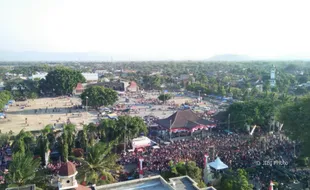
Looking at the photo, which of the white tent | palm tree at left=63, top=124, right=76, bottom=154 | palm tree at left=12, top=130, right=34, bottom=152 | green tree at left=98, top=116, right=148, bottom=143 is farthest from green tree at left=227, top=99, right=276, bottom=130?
palm tree at left=12, top=130, right=34, bottom=152

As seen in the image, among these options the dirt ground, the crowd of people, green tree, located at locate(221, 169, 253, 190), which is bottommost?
the dirt ground

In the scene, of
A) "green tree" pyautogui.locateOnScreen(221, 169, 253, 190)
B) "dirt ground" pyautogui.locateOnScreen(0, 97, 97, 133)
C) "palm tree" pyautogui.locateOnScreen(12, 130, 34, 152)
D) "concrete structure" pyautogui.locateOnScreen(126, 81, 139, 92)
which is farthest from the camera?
"concrete structure" pyautogui.locateOnScreen(126, 81, 139, 92)

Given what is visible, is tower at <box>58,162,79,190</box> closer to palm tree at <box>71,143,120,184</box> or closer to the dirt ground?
palm tree at <box>71,143,120,184</box>

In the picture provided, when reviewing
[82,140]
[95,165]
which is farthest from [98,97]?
[95,165]

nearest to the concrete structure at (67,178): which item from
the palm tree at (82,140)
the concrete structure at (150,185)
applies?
the concrete structure at (150,185)

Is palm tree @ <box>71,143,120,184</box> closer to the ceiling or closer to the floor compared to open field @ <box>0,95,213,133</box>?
closer to the ceiling

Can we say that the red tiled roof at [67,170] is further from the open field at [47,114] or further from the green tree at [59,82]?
the green tree at [59,82]
